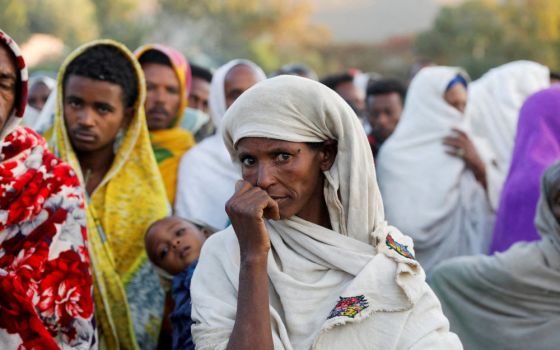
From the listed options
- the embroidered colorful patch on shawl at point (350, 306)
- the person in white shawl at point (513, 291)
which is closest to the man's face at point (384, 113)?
Result: the person in white shawl at point (513, 291)

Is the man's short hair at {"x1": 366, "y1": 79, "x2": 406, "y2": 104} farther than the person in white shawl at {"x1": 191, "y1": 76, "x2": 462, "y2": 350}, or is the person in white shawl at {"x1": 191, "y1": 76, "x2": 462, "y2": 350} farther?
the man's short hair at {"x1": 366, "y1": 79, "x2": 406, "y2": 104}

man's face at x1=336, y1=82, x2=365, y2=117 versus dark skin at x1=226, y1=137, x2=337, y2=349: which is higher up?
dark skin at x1=226, y1=137, x2=337, y2=349

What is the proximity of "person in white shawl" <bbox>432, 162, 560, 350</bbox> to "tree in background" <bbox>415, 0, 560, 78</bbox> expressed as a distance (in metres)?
25.8

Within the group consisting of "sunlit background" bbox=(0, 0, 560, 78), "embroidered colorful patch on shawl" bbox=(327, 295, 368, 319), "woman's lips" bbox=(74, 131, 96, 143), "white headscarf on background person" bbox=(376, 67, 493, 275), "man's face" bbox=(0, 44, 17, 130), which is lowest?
"sunlit background" bbox=(0, 0, 560, 78)

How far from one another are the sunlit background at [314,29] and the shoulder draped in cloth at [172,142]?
1532 cm

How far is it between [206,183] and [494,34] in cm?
3093

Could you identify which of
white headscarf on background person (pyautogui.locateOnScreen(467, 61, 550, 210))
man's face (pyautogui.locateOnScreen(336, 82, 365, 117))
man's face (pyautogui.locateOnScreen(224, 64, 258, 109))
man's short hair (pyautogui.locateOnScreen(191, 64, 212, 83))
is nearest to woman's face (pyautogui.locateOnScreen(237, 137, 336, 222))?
man's face (pyautogui.locateOnScreen(224, 64, 258, 109))

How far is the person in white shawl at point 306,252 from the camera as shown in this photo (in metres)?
2.52

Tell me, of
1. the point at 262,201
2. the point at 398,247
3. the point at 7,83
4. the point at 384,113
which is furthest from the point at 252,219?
the point at 384,113

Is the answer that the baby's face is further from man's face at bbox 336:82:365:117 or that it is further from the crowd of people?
man's face at bbox 336:82:365:117

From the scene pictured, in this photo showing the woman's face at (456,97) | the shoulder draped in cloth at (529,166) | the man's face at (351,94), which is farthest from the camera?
the man's face at (351,94)

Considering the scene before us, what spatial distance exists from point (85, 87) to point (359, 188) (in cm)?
193

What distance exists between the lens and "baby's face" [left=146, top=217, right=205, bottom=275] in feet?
11.9

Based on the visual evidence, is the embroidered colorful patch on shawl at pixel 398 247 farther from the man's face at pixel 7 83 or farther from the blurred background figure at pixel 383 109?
the blurred background figure at pixel 383 109
